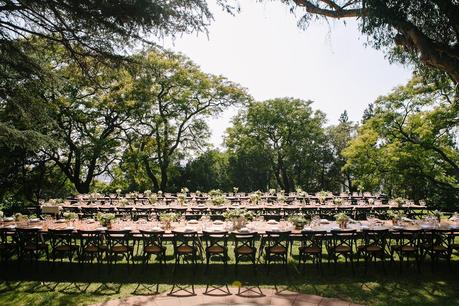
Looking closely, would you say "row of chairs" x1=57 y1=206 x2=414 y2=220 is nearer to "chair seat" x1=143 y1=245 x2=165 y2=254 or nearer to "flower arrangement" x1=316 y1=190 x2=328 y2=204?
"flower arrangement" x1=316 y1=190 x2=328 y2=204

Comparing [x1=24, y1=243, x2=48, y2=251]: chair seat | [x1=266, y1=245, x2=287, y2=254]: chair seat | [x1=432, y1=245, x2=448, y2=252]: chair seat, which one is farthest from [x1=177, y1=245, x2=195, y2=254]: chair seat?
[x1=432, y1=245, x2=448, y2=252]: chair seat

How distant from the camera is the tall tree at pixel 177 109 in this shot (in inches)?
912

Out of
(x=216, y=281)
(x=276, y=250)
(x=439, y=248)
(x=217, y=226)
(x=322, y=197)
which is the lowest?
(x=216, y=281)

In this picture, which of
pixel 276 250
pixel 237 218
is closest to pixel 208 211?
pixel 237 218

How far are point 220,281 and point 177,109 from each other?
60.6 ft

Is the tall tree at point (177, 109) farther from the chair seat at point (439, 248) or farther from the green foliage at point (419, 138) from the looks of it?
the chair seat at point (439, 248)

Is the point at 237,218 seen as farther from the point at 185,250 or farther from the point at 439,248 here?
the point at 439,248

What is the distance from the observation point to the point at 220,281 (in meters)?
7.07

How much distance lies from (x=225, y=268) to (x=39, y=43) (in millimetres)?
7754

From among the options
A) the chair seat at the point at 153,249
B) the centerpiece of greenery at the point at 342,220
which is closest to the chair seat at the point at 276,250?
the centerpiece of greenery at the point at 342,220

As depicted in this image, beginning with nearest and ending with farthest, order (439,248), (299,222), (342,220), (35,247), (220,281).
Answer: (220,281), (439,248), (35,247), (299,222), (342,220)

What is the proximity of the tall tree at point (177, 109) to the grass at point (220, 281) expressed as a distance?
15493 millimetres

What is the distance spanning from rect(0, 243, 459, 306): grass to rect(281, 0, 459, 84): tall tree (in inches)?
166

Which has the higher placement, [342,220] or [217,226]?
[342,220]
